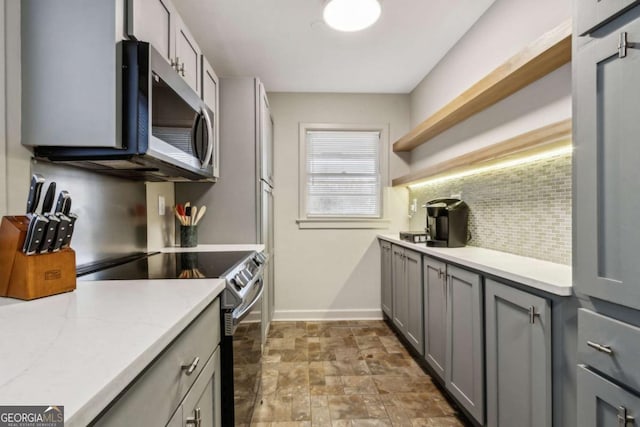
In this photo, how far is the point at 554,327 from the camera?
1187mm

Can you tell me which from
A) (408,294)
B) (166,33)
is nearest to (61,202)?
(166,33)

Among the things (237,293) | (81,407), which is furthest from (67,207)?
(81,407)

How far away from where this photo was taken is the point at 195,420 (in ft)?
3.01

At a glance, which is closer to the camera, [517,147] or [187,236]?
[517,147]

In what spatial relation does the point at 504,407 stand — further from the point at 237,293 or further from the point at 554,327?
the point at 237,293

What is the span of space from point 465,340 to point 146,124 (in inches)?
72.4

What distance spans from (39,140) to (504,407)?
214 cm

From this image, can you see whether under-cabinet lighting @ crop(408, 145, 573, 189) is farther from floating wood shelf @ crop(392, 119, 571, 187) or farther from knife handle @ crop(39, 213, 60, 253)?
knife handle @ crop(39, 213, 60, 253)

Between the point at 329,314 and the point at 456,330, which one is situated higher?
the point at 456,330

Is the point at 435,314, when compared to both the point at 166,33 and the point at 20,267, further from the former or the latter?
the point at 166,33

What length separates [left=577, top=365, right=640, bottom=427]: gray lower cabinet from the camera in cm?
91

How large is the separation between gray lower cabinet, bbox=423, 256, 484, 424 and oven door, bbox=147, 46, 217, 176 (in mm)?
1574

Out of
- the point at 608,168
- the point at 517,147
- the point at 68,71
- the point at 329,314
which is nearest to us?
the point at 608,168

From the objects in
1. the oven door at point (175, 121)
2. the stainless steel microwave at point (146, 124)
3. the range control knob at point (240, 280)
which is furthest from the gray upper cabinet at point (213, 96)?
the range control knob at point (240, 280)
